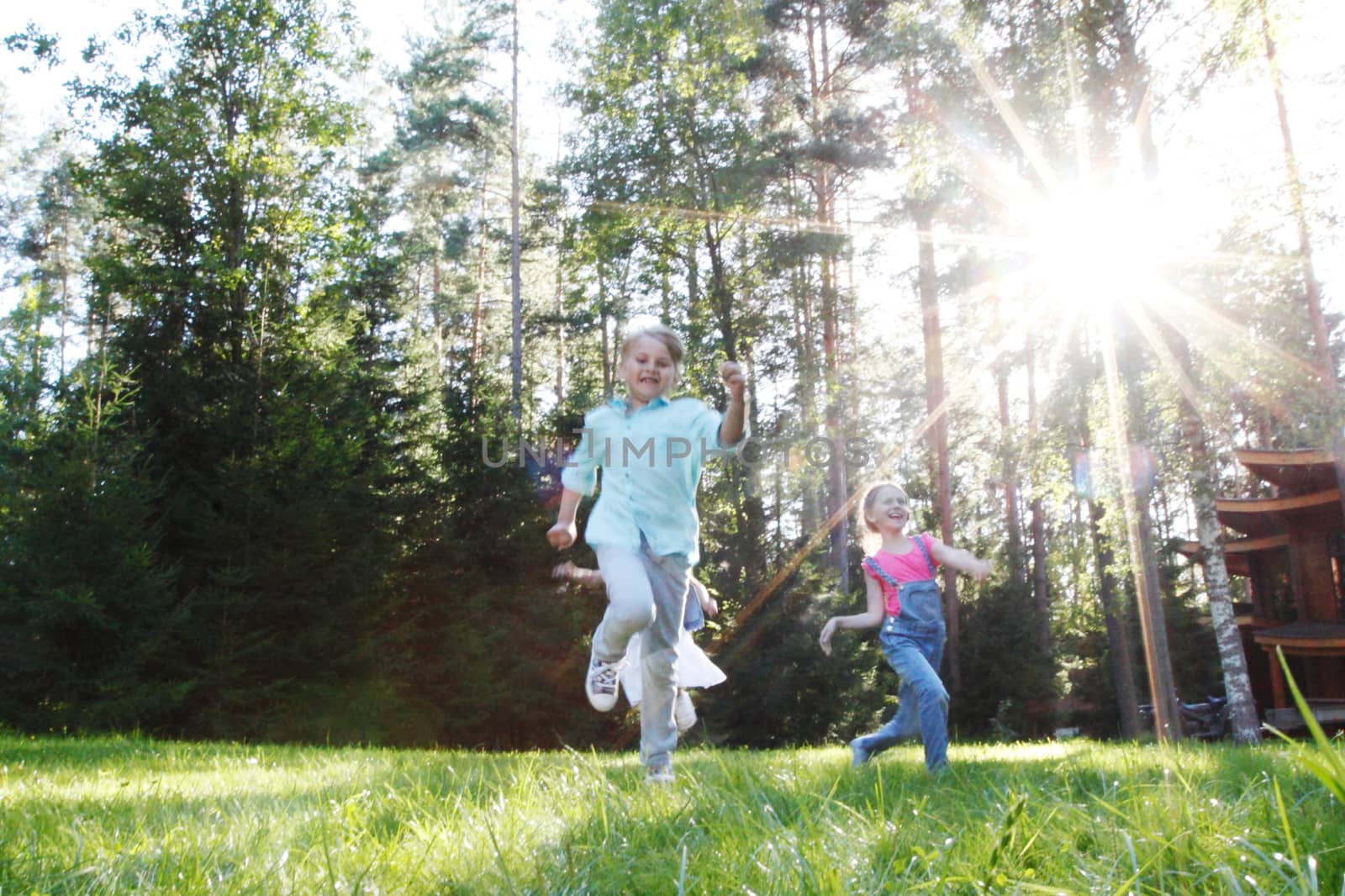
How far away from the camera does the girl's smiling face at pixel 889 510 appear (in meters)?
5.30

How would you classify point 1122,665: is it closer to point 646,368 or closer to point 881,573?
point 881,573

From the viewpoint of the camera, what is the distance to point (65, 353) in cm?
3691

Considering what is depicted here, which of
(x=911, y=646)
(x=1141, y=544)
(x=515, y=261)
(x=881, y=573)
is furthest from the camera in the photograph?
(x=515, y=261)

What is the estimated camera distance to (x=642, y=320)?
898 inches

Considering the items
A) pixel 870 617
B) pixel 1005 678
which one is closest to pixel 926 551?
pixel 870 617

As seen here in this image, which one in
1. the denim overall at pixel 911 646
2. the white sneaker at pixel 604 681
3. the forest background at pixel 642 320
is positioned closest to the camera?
the white sneaker at pixel 604 681

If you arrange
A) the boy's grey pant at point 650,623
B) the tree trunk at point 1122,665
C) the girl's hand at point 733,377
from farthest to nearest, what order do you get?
the tree trunk at point 1122,665
the boy's grey pant at point 650,623
the girl's hand at point 733,377

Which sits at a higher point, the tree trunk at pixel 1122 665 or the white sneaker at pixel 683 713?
the white sneaker at pixel 683 713

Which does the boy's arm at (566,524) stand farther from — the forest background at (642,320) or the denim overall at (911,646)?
the forest background at (642,320)

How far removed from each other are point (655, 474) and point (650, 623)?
657mm

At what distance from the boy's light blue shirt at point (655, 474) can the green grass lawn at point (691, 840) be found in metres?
1.30

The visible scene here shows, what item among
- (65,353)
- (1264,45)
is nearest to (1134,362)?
→ (1264,45)

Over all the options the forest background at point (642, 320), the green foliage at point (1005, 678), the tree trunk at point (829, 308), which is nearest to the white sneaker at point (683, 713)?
the forest background at point (642, 320)

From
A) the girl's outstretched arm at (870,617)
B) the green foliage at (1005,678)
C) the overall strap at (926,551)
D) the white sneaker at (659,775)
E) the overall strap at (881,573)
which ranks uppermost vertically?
the overall strap at (926,551)
